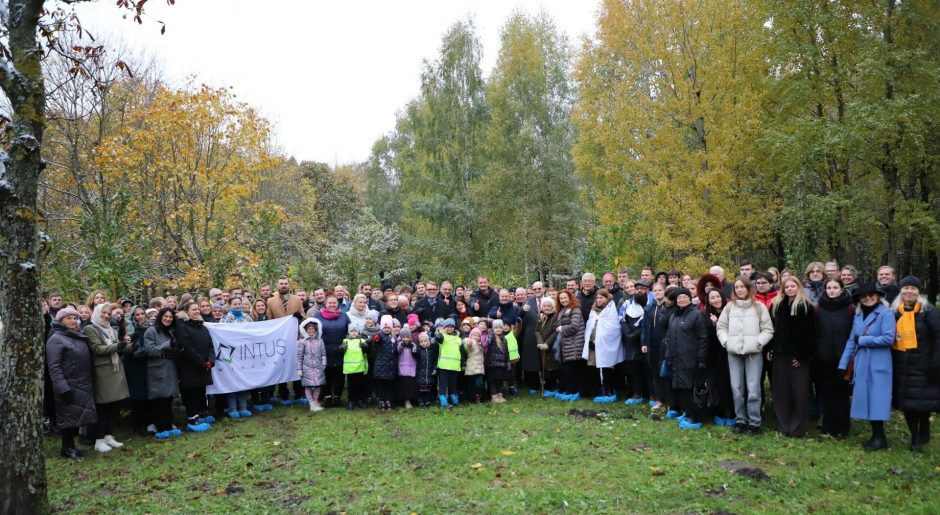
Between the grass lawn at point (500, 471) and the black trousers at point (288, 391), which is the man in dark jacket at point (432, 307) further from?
the grass lawn at point (500, 471)

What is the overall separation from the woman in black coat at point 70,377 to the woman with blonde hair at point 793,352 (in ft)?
28.9

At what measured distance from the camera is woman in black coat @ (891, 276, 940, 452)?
682 centimetres

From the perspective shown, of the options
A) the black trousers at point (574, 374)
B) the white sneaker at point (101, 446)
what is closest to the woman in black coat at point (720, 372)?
the black trousers at point (574, 374)

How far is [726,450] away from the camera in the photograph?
7.32 metres

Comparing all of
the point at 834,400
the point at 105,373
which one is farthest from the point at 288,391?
the point at 834,400

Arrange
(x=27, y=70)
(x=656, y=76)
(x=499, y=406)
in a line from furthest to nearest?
1. (x=656, y=76)
2. (x=499, y=406)
3. (x=27, y=70)

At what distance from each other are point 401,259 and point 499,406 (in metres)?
17.2

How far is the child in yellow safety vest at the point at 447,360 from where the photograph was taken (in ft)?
34.7

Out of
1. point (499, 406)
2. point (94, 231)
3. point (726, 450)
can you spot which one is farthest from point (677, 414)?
point (94, 231)

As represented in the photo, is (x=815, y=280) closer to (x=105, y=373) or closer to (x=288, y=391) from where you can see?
(x=288, y=391)

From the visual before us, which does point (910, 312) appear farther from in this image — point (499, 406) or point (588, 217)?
point (588, 217)

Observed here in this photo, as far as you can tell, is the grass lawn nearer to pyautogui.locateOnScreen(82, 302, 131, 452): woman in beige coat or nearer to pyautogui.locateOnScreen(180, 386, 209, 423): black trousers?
→ pyautogui.locateOnScreen(82, 302, 131, 452): woman in beige coat

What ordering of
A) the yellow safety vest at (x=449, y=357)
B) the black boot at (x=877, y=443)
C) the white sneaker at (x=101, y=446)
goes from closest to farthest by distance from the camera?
the black boot at (x=877, y=443), the white sneaker at (x=101, y=446), the yellow safety vest at (x=449, y=357)

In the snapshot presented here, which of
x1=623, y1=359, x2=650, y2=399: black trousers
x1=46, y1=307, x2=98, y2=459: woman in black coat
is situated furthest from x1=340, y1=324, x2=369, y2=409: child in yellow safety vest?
x1=623, y1=359, x2=650, y2=399: black trousers
